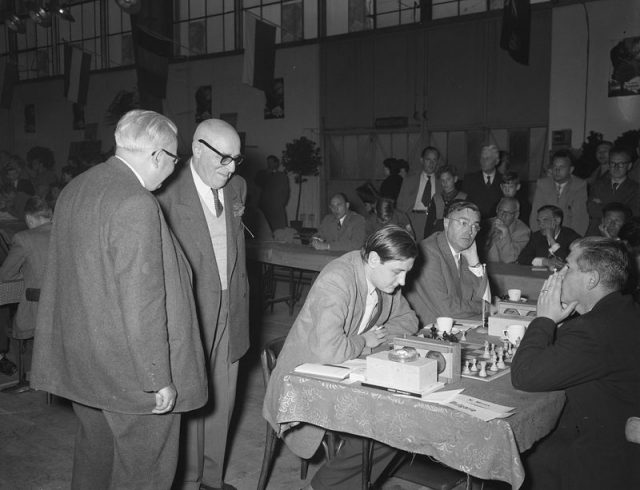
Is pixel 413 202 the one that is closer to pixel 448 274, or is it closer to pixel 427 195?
pixel 427 195

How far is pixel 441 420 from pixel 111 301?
1168mm

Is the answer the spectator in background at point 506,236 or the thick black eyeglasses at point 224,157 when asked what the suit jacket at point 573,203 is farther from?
the thick black eyeglasses at point 224,157

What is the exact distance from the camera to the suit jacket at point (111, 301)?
2270 mm

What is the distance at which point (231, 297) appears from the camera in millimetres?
3250

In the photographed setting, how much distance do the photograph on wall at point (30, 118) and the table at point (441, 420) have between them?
2069cm

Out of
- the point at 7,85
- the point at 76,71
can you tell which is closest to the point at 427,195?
the point at 76,71

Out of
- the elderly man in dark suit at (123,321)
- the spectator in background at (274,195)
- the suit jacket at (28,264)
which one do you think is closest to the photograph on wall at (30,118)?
the spectator in background at (274,195)

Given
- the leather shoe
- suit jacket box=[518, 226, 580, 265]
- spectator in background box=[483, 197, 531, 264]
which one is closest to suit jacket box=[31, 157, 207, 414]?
the leather shoe

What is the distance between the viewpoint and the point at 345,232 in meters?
7.83

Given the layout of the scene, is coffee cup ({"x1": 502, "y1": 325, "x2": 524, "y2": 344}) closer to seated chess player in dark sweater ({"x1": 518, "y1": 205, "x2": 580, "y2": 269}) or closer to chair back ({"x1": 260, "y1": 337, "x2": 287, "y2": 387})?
chair back ({"x1": 260, "y1": 337, "x2": 287, "y2": 387})

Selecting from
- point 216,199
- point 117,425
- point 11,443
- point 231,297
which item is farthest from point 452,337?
point 11,443

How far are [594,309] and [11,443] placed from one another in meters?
3.35

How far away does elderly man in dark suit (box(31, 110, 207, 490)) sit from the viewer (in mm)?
2279

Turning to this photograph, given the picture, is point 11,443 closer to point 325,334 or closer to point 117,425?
point 117,425
